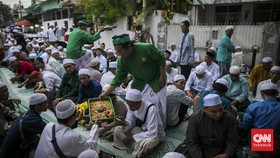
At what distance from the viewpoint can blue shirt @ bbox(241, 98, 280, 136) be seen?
323 cm

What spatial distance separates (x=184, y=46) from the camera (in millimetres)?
6215

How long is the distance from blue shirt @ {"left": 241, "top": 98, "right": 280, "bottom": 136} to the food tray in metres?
2.12

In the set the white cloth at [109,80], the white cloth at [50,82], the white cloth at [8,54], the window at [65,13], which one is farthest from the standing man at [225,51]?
the window at [65,13]

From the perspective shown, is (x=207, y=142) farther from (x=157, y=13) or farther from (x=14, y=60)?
(x=157, y=13)

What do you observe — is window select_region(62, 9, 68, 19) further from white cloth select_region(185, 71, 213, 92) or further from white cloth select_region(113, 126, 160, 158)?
white cloth select_region(113, 126, 160, 158)

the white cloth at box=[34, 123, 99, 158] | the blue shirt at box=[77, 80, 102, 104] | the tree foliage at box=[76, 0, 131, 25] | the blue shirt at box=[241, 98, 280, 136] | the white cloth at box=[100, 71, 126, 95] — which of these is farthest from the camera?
the tree foliage at box=[76, 0, 131, 25]

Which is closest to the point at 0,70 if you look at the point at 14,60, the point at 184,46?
the point at 14,60

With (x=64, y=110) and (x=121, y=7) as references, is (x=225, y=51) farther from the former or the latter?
(x=121, y=7)

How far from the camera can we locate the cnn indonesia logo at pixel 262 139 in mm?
3004

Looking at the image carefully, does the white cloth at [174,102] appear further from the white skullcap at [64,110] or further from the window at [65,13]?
the window at [65,13]

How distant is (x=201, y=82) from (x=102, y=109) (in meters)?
2.45

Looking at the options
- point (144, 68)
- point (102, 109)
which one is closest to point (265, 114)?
point (144, 68)

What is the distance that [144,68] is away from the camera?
3.86 metres

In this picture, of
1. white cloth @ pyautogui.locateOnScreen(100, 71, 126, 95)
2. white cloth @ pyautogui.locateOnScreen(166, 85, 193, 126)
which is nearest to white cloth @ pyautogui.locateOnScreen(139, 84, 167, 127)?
white cloth @ pyautogui.locateOnScreen(166, 85, 193, 126)
